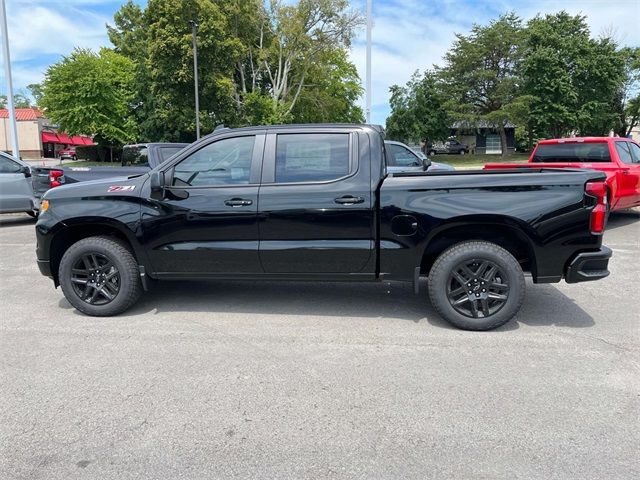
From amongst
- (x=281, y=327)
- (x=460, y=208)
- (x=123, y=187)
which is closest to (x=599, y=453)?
(x=460, y=208)

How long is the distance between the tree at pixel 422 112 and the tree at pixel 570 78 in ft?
31.6

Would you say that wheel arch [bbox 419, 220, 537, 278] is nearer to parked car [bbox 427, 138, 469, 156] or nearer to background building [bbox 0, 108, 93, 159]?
parked car [bbox 427, 138, 469, 156]

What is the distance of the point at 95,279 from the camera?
506 cm

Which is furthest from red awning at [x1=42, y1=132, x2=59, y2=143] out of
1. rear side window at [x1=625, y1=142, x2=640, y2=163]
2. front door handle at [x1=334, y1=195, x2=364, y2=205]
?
front door handle at [x1=334, y1=195, x2=364, y2=205]

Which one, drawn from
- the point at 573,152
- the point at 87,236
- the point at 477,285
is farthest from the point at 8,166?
the point at 573,152

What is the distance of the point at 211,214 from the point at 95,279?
4.78 ft

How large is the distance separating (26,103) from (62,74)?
8208cm

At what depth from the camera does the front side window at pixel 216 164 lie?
16.0 ft

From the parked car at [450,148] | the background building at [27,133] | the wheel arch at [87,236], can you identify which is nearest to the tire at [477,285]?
the wheel arch at [87,236]

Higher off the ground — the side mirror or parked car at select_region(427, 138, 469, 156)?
parked car at select_region(427, 138, 469, 156)

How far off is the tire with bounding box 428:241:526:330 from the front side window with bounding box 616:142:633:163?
22.6 ft

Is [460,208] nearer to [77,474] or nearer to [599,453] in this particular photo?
[599,453]

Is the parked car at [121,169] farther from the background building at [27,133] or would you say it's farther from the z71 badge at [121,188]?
the background building at [27,133]

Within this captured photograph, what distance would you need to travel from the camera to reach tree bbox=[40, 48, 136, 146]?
35438 mm
